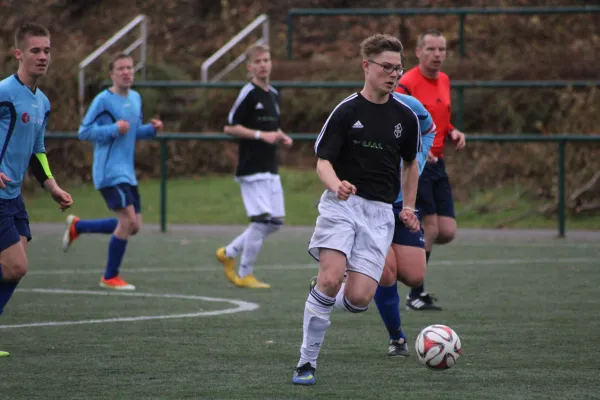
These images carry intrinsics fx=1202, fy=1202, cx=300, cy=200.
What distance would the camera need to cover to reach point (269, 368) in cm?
673

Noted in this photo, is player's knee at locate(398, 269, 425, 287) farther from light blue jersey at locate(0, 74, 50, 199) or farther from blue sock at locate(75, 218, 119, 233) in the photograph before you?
blue sock at locate(75, 218, 119, 233)

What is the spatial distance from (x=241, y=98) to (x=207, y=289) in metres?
1.82

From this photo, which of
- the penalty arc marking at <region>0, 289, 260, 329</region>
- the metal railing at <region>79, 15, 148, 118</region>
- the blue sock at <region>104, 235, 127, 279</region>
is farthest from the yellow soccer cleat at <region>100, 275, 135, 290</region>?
the metal railing at <region>79, 15, 148, 118</region>

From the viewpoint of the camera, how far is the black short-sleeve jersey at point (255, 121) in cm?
1116

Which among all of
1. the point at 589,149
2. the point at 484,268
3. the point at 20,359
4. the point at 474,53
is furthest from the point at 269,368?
the point at 474,53

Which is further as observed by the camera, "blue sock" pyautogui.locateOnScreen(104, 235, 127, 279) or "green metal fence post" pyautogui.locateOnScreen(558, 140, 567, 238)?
"green metal fence post" pyautogui.locateOnScreen(558, 140, 567, 238)

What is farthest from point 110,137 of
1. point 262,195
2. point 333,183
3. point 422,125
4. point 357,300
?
point 333,183

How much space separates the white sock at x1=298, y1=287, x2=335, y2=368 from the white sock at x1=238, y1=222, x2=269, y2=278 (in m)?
4.62

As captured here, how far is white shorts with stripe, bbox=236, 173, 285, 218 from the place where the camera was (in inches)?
438

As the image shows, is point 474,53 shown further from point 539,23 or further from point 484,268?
point 484,268

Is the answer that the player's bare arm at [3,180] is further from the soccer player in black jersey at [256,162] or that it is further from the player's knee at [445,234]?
the soccer player in black jersey at [256,162]

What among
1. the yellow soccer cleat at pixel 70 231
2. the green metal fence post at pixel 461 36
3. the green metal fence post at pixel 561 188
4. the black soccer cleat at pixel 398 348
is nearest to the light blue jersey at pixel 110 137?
the yellow soccer cleat at pixel 70 231

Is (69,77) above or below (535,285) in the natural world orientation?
above

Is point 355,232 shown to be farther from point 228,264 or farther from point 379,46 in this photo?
point 228,264
